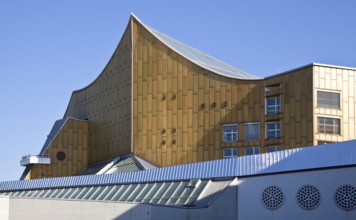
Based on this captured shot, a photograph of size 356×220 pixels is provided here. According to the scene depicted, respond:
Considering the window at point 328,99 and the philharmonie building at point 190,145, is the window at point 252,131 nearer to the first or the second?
the philharmonie building at point 190,145

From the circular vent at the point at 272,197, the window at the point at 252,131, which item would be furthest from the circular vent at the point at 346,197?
the window at the point at 252,131

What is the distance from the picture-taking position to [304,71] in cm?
6456

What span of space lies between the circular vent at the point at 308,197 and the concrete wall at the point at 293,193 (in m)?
0.23

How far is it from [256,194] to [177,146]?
21.2 metres

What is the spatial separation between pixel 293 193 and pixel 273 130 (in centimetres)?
1679

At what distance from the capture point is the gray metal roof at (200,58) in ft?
246

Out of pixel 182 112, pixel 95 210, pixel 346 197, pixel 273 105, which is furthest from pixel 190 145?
pixel 346 197

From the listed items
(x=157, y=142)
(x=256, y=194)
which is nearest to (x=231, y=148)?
(x=157, y=142)

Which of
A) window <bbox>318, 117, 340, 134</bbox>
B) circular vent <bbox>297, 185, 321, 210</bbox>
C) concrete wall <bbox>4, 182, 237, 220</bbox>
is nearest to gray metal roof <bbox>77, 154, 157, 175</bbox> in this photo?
window <bbox>318, 117, 340, 134</bbox>

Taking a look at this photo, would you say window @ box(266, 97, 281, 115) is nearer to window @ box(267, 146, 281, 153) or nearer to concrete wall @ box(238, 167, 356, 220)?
window @ box(267, 146, 281, 153)

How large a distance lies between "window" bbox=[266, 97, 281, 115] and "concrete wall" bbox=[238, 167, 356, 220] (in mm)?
13982

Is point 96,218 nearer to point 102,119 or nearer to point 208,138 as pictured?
point 208,138

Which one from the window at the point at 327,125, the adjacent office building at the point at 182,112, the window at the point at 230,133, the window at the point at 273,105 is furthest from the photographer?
the window at the point at 230,133

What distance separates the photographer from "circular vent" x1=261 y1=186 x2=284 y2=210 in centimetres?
5138
